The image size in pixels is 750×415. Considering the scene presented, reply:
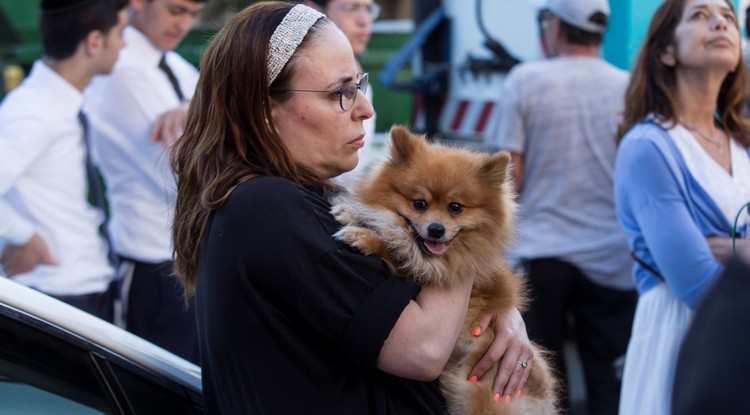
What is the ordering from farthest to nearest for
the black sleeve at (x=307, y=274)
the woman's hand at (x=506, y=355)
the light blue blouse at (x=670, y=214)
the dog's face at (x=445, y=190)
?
the light blue blouse at (x=670, y=214) < the dog's face at (x=445, y=190) < the woman's hand at (x=506, y=355) < the black sleeve at (x=307, y=274)

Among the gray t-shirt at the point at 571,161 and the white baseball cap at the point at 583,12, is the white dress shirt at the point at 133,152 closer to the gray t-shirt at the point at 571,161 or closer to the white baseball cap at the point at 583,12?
the gray t-shirt at the point at 571,161

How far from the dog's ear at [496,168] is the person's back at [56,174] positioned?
199cm

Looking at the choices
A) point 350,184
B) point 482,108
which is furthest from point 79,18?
point 482,108

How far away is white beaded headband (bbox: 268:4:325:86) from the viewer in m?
2.06

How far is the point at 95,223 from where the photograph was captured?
3930 mm

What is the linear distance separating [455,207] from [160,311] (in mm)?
1960

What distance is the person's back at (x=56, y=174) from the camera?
3.54m

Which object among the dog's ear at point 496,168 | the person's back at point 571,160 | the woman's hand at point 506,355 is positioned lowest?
the person's back at point 571,160

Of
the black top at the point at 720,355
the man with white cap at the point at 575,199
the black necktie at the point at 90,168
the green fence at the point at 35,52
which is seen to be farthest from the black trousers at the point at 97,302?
the green fence at the point at 35,52

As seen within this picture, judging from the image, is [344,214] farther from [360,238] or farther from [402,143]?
[402,143]

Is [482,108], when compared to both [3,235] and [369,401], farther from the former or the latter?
[369,401]

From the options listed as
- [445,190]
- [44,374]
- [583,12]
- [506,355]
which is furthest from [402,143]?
[583,12]

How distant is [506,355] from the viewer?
7.38 feet

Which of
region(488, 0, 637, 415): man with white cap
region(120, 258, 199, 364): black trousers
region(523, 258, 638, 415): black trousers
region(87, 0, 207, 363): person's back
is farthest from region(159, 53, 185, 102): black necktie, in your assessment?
region(523, 258, 638, 415): black trousers
